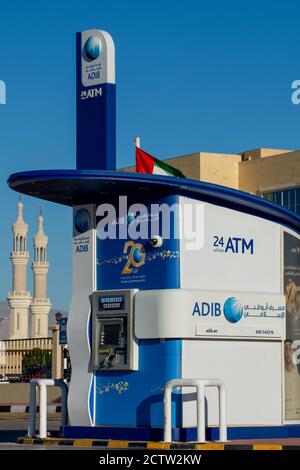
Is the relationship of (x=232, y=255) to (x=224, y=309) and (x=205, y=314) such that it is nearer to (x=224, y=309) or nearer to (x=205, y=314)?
(x=224, y=309)

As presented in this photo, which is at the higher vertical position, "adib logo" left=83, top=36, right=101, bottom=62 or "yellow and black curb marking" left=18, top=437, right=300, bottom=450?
"adib logo" left=83, top=36, right=101, bottom=62

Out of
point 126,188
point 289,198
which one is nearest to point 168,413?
point 126,188

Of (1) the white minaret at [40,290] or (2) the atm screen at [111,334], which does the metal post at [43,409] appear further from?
(1) the white minaret at [40,290]

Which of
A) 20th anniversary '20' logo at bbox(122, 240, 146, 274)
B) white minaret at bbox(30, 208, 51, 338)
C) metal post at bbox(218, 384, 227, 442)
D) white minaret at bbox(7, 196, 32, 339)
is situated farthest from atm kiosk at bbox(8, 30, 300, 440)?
white minaret at bbox(30, 208, 51, 338)

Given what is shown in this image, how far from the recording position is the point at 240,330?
1783 centimetres

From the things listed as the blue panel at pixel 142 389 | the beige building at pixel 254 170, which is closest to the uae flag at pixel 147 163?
the blue panel at pixel 142 389

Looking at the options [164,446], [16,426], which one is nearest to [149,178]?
[164,446]

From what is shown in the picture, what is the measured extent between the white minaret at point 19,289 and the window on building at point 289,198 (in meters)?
86.9

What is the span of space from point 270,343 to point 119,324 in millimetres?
2249

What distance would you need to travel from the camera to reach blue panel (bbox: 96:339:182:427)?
56.6ft

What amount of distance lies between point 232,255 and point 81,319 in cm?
247

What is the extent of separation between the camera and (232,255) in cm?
1805

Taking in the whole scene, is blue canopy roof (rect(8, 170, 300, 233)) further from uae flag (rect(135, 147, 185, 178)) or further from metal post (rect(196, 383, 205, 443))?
metal post (rect(196, 383, 205, 443))

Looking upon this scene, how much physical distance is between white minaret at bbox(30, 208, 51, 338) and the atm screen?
135794mm
